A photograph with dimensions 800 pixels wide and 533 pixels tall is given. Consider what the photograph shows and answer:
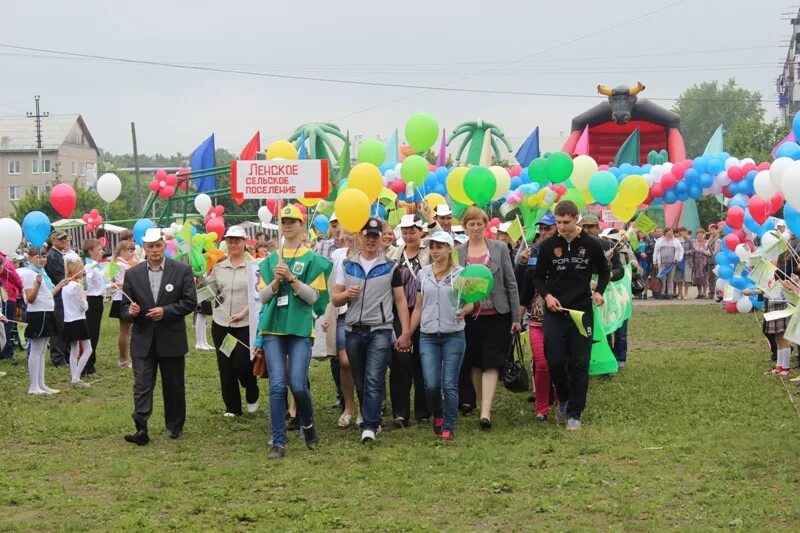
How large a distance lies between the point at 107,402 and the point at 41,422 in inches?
53.6

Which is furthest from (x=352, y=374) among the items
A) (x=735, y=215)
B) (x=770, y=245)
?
(x=735, y=215)

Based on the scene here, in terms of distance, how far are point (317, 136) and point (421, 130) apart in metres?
12.6

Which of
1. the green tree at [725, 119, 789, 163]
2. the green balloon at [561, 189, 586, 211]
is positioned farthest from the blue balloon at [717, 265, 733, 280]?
the green tree at [725, 119, 789, 163]

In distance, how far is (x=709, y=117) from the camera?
483 ft

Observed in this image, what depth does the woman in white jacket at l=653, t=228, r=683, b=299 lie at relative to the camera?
85.8 feet

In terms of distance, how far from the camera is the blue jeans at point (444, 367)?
920cm

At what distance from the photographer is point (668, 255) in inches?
1034

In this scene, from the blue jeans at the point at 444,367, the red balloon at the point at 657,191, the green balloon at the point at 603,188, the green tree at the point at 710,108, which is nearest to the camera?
the blue jeans at the point at 444,367

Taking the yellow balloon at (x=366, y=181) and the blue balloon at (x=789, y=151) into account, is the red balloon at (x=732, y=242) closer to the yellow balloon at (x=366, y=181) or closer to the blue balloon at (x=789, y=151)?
the blue balloon at (x=789, y=151)

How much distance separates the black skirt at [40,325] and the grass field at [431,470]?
0.84m

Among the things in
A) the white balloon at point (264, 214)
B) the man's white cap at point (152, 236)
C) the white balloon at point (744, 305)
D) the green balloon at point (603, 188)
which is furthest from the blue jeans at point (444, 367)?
the white balloon at point (264, 214)

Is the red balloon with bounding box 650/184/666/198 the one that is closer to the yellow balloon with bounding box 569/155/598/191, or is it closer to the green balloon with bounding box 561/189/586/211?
the yellow balloon with bounding box 569/155/598/191

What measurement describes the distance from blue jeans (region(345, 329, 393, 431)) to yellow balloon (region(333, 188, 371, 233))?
0.83 m

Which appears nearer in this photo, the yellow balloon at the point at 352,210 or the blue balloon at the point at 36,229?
the yellow balloon at the point at 352,210
